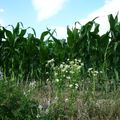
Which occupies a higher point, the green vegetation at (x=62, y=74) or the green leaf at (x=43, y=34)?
the green leaf at (x=43, y=34)

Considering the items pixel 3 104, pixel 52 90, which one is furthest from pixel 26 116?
pixel 52 90

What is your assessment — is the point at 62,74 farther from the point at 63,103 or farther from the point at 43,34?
the point at 43,34

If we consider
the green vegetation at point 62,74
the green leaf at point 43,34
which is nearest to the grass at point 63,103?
the green vegetation at point 62,74

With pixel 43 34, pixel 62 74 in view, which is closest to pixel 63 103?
pixel 62 74

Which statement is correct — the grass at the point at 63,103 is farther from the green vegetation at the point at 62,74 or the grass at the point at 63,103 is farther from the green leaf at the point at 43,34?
the green leaf at the point at 43,34

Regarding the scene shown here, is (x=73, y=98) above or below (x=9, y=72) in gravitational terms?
below

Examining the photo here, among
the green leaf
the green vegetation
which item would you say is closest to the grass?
the green vegetation

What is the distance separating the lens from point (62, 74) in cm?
696

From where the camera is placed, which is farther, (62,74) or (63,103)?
(62,74)

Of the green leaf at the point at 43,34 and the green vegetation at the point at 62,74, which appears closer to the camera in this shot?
the green vegetation at the point at 62,74

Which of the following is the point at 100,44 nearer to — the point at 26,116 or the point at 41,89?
the point at 41,89

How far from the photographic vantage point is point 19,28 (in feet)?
32.7

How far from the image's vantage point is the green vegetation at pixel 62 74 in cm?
598

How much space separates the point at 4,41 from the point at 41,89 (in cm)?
226
